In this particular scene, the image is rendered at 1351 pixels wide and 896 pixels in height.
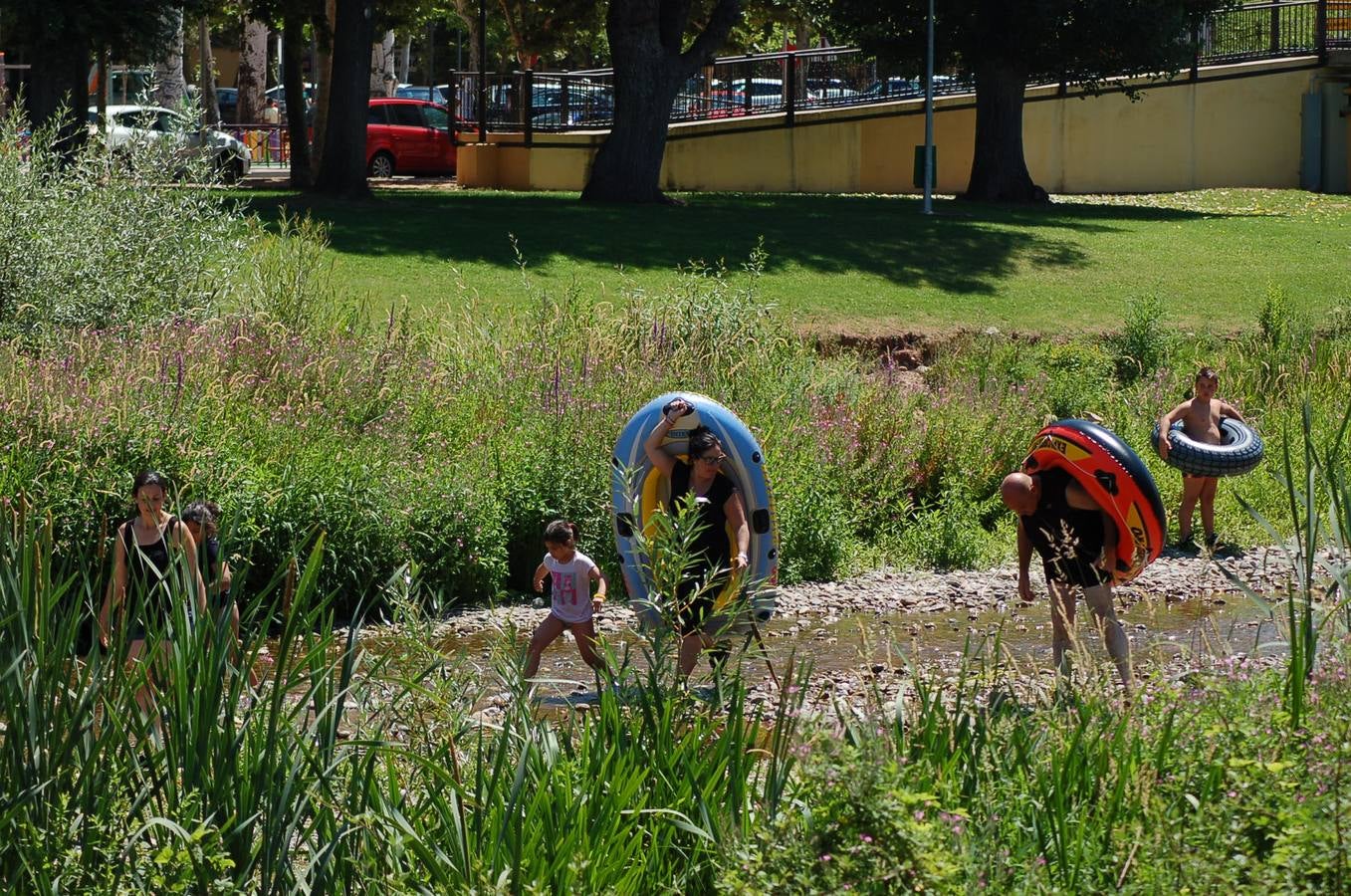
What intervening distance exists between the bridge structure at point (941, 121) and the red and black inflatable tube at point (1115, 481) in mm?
21402

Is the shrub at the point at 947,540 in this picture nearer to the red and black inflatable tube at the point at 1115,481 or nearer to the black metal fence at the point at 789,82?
the red and black inflatable tube at the point at 1115,481

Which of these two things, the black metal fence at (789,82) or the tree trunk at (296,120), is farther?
the black metal fence at (789,82)

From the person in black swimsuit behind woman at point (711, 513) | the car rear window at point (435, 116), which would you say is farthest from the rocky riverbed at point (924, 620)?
the car rear window at point (435, 116)

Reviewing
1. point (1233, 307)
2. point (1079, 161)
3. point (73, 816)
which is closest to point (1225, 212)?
point (1079, 161)

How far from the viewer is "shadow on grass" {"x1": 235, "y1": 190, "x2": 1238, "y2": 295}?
20375mm

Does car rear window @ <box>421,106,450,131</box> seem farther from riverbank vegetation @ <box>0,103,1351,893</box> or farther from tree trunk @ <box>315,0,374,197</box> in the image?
riverbank vegetation @ <box>0,103,1351,893</box>

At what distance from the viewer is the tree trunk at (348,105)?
24369 millimetres

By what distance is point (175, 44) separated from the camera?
38.2m

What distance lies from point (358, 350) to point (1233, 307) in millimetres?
11651

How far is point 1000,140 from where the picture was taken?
29.2 metres

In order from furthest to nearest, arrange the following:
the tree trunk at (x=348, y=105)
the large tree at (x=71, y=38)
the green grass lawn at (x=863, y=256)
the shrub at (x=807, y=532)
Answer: the tree trunk at (x=348, y=105) < the large tree at (x=71, y=38) < the green grass lawn at (x=863, y=256) < the shrub at (x=807, y=532)

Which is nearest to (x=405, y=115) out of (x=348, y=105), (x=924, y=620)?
(x=348, y=105)

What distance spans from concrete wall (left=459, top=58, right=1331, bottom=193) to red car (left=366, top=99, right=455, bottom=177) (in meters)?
5.20

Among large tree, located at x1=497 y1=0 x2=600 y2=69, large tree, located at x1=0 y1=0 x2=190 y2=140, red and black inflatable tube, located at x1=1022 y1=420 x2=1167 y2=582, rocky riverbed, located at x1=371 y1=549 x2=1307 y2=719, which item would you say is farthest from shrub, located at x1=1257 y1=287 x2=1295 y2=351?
large tree, located at x1=497 y1=0 x2=600 y2=69
